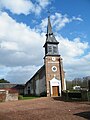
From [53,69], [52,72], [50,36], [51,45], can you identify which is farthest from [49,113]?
[50,36]

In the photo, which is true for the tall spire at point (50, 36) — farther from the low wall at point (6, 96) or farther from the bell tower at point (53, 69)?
the low wall at point (6, 96)

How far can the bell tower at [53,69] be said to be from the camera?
138 feet

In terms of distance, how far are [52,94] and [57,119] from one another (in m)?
30.0

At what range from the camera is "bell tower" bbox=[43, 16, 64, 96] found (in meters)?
42.2

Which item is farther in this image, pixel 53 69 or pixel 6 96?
pixel 53 69

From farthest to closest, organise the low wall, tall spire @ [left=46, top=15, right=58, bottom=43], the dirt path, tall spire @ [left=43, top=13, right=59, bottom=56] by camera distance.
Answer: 1. tall spire @ [left=46, top=15, right=58, bottom=43]
2. tall spire @ [left=43, top=13, right=59, bottom=56]
3. the low wall
4. the dirt path

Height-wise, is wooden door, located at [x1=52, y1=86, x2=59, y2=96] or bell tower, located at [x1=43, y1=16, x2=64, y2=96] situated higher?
bell tower, located at [x1=43, y1=16, x2=64, y2=96]

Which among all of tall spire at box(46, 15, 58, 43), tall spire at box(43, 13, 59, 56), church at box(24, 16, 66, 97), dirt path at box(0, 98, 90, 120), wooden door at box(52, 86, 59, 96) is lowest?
dirt path at box(0, 98, 90, 120)

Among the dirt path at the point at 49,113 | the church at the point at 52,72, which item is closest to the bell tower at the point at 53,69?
the church at the point at 52,72

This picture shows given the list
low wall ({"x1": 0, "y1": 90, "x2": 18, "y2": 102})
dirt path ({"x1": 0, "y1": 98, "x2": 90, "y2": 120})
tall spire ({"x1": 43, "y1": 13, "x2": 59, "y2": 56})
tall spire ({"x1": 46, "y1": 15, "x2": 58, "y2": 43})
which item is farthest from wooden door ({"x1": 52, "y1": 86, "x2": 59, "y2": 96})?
dirt path ({"x1": 0, "y1": 98, "x2": 90, "y2": 120})

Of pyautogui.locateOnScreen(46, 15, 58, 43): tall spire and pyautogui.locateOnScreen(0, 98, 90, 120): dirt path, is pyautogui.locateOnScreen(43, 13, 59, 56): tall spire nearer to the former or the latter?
pyautogui.locateOnScreen(46, 15, 58, 43): tall spire

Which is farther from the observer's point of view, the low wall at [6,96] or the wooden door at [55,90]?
the wooden door at [55,90]

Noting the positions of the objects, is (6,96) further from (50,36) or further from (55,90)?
(50,36)

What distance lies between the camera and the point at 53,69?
42969mm
